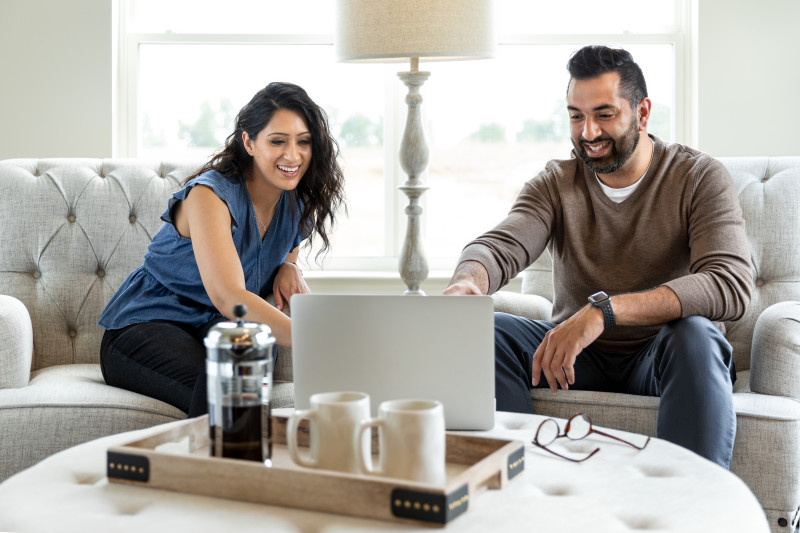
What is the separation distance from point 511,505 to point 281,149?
1374 mm

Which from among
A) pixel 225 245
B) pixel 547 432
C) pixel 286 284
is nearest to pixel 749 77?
pixel 286 284

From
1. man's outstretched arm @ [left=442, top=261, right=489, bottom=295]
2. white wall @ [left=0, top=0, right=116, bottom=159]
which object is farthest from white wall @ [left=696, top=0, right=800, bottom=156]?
white wall @ [left=0, top=0, right=116, bottom=159]

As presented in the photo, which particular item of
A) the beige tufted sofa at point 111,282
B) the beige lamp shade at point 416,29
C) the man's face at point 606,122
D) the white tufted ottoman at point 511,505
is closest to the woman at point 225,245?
the beige tufted sofa at point 111,282

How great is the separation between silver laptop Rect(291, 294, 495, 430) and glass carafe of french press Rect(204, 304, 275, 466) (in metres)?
0.18

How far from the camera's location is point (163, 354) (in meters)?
2.06

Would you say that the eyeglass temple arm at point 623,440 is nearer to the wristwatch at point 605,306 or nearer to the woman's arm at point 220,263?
the wristwatch at point 605,306

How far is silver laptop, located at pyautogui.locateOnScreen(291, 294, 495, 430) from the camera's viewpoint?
1.28m

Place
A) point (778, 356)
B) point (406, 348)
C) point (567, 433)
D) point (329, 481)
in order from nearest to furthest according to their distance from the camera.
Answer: point (329, 481)
point (406, 348)
point (567, 433)
point (778, 356)

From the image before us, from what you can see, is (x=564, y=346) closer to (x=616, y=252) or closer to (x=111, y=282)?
(x=616, y=252)

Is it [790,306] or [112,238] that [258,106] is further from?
[790,306]

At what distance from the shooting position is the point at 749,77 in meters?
3.10

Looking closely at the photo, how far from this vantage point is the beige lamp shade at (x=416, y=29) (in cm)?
215

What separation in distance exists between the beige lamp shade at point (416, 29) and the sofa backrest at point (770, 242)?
876 millimetres

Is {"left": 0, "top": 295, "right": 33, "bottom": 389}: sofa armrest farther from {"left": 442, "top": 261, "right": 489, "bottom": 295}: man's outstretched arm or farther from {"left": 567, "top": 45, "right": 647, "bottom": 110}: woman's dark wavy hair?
{"left": 567, "top": 45, "right": 647, "bottom": 110}: woman's dark wavy hair
